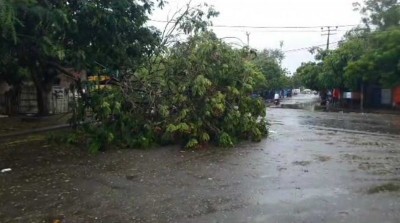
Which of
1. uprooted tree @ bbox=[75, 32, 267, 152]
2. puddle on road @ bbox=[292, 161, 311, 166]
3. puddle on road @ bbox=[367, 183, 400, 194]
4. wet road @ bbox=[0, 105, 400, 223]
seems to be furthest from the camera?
uprooted tree @ bbox=[75, 32, 267, 152]

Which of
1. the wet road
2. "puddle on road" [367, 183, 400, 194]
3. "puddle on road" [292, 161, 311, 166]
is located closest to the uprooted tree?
the wet road

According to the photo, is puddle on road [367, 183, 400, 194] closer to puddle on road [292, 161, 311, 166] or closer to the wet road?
the wet road

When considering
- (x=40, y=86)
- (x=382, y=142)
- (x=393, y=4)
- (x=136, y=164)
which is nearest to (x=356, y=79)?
(x=393, y=4)

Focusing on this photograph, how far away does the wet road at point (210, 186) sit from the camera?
5.66 m

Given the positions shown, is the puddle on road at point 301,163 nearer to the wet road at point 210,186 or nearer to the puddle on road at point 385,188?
the wet road at point 210,186

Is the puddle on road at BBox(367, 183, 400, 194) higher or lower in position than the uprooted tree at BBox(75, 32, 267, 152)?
lower

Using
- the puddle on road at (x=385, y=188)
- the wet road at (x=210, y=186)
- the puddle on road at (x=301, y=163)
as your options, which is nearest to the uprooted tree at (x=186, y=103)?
the wet road at (x=210, y=186)

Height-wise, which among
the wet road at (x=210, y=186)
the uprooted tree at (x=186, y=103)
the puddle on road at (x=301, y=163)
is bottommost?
the wet road at (x=210, y=186)

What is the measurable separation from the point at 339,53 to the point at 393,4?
556 cm

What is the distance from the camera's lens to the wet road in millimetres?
5660

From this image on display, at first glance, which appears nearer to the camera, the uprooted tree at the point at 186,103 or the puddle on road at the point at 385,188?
the puddle on road at the point at 385,188

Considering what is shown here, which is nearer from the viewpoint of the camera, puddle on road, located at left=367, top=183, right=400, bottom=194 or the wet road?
the wet road

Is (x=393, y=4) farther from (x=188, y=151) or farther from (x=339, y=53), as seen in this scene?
(x=188, y=151)

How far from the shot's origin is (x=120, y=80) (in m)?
13.0
